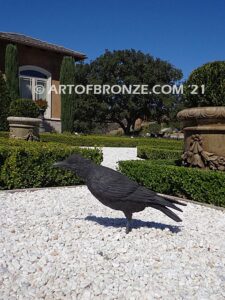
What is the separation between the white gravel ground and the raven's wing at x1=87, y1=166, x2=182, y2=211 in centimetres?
51

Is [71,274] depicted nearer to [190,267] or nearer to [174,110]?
[190,267]

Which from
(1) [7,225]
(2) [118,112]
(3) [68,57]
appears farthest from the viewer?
(2) [118,112]

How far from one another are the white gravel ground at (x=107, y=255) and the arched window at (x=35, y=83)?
22.3 m

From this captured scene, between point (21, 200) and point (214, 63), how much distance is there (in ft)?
15.8

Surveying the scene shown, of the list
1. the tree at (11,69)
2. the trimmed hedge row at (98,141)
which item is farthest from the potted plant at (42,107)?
the trimmed hedge row at (98,141)

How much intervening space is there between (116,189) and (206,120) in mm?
3770

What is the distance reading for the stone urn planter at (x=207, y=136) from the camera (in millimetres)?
6755

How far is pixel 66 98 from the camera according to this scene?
87.3 ft

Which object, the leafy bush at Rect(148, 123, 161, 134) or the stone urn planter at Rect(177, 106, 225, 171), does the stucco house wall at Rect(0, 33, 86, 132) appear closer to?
the leafy bush at Rect(148, 123, 161, 134)

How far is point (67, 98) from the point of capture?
2662 cm

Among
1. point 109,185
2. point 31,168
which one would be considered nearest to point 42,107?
point 31,168

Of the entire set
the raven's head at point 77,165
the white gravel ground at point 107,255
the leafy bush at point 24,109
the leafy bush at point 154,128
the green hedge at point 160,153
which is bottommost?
the leafy bush at point 154,128

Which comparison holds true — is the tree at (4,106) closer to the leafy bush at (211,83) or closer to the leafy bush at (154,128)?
the leafy bush at (211,83)

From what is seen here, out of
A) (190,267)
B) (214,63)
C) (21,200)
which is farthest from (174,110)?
(190,267)
